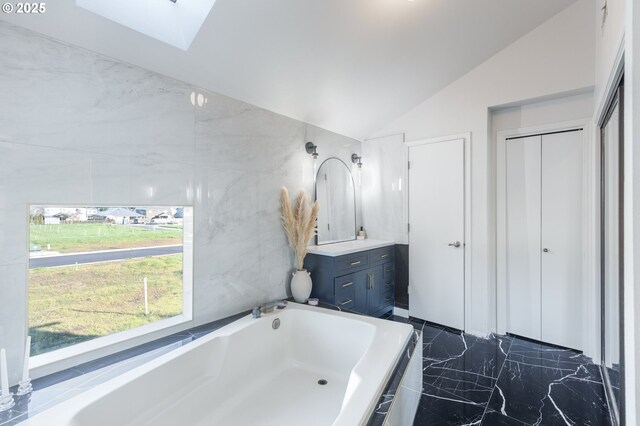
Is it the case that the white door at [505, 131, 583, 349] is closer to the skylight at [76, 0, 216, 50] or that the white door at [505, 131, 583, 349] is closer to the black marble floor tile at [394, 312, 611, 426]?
the black marble floor tile at [394, 312, 611, 426]

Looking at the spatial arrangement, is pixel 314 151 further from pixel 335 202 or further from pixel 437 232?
pixel 437 232

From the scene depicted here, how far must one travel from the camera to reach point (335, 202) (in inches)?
136

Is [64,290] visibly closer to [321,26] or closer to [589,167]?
[321,26]

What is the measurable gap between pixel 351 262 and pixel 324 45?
1840 millimetres

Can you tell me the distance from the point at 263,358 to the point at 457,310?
2.07 m

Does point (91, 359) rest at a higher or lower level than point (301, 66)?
lower

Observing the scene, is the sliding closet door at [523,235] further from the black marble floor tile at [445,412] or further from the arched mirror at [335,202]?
the arched mirror at [335,202]

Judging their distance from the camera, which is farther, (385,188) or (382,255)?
(385,188)

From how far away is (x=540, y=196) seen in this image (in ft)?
9.43

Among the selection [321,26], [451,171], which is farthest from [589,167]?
[321,26]

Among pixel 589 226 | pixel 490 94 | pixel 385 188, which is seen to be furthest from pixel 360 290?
pixel 490 94

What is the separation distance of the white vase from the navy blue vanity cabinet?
0.18m

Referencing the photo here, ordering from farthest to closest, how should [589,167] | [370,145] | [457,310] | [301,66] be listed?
[370,145]
[457,310]
[589,167]
[301,66]

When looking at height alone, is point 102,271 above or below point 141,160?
below
